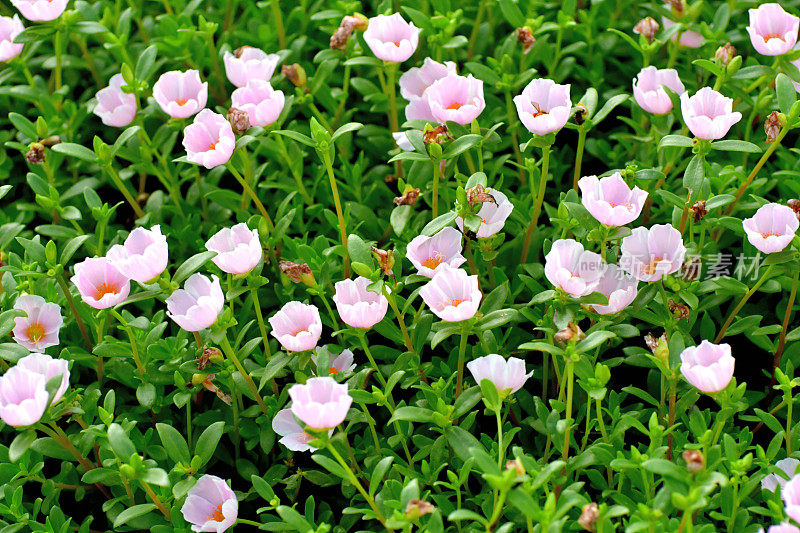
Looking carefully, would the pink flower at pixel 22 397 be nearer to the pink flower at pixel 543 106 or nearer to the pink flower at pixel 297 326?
the pink flower at pixel 297 326

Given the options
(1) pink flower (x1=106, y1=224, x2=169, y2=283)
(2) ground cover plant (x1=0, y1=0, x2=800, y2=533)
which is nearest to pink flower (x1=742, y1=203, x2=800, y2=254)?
(2) ground cover plant (x1=0, y1=0, x2=800, y2=533)

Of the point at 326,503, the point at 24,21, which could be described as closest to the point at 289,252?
the point at 326,503

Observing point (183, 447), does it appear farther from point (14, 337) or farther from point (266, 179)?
point (266, 179)

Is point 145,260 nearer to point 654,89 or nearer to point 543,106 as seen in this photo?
point 543,106

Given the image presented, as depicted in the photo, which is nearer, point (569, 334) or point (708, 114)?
point (569, 334)

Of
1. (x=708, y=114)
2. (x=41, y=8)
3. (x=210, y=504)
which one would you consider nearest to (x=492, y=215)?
(x=708, y=114)

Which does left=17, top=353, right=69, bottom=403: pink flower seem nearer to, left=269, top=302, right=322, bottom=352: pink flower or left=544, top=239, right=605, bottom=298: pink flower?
left=269, top=302, right=322, bottom=352: pink flower

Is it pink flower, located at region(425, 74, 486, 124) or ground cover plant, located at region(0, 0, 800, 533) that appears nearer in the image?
ground cover plant, located at region(0, 0, 800, 533)
